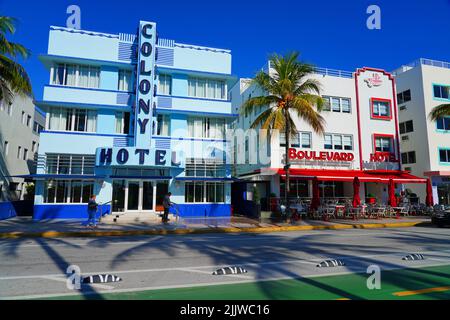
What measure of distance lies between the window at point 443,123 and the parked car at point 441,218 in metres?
14.3

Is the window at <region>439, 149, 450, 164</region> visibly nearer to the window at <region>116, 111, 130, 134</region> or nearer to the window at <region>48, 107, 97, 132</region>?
the window at <region>116, 111, 130, 134</region>

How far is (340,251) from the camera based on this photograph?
1003 cm

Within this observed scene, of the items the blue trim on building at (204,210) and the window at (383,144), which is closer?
the blue trim on building at (204,210)

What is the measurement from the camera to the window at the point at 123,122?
72.6 ft

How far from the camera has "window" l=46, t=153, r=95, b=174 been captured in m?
20.5

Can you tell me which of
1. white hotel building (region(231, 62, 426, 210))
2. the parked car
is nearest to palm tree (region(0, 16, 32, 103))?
white hotel building (region(231, 62, 426, 210))

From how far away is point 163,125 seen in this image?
74.9ft

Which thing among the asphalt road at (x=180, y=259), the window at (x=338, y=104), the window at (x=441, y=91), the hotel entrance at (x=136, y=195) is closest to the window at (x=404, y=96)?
the window at (x=441, y=91)

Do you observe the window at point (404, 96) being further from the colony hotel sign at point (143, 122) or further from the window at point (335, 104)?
the colony hotel sign at point (143, 122)

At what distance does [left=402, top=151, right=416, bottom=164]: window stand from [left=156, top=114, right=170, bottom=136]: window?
24.1m

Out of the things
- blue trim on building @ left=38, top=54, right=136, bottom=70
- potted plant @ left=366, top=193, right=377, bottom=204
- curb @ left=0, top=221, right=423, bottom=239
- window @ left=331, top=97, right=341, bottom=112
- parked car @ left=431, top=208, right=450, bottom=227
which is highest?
blue trim on building @ left=38, top=54, right=136, bottom=70

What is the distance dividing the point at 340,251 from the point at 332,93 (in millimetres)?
19988

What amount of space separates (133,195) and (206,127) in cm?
740
